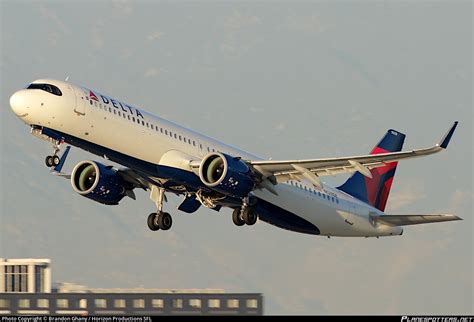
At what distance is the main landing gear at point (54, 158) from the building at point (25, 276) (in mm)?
69340

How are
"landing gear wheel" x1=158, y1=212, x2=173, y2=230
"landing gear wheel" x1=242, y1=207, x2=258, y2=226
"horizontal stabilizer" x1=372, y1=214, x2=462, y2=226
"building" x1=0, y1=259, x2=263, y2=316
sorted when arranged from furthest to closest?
1. "building" x1=0, y1=259, x2=263, y2=316
2. "horizontal stabilizer" x1=372, y1=214, x2=462, y2=226
3. "landing gear wheel" x1=158, y1=212, x2=173, y2=230
4. "landing gear wheel" x1=242, y1=207, x2=258, y2=226

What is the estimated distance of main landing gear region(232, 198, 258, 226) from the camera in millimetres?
60562

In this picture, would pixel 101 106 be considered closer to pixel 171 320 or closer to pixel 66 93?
pixel 66 93

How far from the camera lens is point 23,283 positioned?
126750 millimetres

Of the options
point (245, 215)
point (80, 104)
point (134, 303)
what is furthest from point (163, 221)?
point (134, 303)

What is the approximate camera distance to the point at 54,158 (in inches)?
2261

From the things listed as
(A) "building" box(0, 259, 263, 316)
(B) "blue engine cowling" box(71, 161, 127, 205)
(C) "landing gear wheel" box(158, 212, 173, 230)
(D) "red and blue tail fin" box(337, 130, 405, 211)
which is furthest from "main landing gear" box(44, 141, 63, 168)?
(A) "building" box(0, 259, 263, 316)

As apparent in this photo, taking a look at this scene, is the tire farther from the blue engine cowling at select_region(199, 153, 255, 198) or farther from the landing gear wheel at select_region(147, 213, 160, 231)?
the landing gear wheel at select_region(147, 213, 160, 231)

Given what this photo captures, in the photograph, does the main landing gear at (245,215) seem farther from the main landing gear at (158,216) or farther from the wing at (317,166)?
the main landing gear at (158,216)

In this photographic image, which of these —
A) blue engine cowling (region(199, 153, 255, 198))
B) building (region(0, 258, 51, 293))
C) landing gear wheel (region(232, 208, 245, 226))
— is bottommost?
landing gear wheel (region(232, 208, 245, 226))

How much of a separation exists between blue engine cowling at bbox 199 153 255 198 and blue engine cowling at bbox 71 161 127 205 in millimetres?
6343

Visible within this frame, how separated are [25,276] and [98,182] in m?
67.8

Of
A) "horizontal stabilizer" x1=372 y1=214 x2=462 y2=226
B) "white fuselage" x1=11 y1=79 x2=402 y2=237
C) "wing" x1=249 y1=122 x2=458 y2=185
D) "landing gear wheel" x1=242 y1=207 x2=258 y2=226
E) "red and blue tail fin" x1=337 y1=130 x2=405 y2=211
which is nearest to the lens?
"white fuselage" x1=11 y1=79 x2=402 y2=237

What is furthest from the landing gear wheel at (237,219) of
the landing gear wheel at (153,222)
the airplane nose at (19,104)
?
the airplane nose at (19,104)
